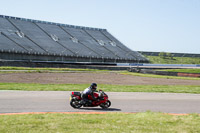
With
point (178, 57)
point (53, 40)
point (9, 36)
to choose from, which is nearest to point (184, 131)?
point (9, 36)

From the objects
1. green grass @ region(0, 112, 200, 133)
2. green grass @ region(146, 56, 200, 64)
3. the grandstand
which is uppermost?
the grandstand

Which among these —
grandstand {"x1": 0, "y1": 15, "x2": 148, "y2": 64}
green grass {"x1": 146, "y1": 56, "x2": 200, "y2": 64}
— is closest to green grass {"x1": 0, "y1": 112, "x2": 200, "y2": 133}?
grandstand {"x1": 0, "y1": 15, "x2": 148, "y2": 64}

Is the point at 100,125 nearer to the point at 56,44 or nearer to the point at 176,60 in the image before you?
the point at 56,44

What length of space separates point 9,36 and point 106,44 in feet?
110

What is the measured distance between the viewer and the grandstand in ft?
217

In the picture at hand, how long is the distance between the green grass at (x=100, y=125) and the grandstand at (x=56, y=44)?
177 feet

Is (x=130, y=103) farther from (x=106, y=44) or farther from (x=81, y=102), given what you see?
(x=106, y=44)

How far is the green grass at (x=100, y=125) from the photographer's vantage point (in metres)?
7.66

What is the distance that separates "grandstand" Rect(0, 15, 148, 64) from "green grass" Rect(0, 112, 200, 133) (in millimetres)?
53827

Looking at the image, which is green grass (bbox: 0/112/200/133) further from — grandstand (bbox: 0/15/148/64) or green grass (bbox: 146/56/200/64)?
green grass (bbox: 146/56/200/64)

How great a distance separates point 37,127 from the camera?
7.83m

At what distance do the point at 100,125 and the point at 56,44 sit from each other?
72.3 m

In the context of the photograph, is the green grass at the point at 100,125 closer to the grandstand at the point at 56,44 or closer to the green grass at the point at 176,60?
the grandstand at the point at 56,44

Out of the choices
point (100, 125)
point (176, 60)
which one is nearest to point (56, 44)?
point (176, 60)
